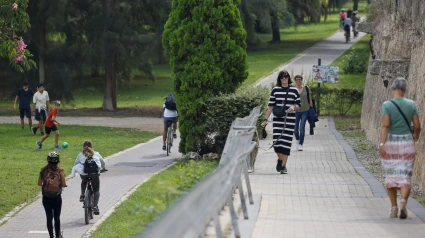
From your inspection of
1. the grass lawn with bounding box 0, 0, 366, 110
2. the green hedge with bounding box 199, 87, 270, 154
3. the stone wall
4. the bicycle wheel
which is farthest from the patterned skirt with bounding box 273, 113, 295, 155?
the grass lawn with bounding box 0, 0, 366, 110

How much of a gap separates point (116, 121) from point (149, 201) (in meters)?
19.9

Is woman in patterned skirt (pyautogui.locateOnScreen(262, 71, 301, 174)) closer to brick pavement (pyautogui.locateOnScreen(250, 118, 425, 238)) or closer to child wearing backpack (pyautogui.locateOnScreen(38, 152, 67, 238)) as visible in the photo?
brick pavement (pyautogui.locateOnScreen(250, 118, 425, 238))

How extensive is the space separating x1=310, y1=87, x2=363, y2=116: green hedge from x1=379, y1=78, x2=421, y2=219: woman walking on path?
22.8 meters

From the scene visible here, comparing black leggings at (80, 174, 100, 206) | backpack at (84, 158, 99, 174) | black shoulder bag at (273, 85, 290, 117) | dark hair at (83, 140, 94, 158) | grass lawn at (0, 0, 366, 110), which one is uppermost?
black shoulder bag at (273, 85, 290, 117)

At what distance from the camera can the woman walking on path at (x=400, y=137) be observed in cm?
959

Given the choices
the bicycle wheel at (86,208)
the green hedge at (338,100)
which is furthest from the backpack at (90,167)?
the green hedge at (338,100)

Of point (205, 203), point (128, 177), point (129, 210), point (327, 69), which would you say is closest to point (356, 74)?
point (327, 69)

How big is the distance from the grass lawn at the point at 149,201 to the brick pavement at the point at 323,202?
35.7 inches

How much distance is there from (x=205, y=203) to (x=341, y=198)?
6.51 meters

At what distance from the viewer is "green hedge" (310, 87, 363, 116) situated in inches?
1282

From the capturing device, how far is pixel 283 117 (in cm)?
1434

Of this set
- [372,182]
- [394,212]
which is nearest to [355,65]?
[372,182]

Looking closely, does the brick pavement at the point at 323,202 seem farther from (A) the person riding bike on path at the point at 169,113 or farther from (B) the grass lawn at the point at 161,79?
(B) the grass lawn at the point at 161,79

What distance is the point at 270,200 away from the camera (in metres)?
11.4
